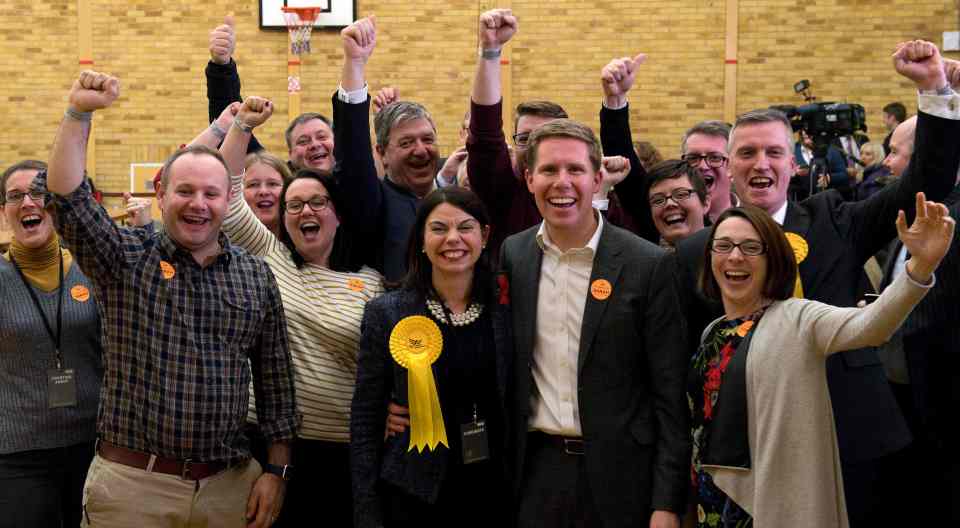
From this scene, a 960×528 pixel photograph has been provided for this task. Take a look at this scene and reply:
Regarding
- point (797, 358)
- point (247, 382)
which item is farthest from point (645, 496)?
point (247, 382)

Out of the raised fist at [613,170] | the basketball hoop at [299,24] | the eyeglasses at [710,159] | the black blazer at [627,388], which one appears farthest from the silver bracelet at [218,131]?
the basketball hoop at [299,24]

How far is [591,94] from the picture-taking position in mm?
11648

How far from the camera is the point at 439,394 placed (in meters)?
3.07

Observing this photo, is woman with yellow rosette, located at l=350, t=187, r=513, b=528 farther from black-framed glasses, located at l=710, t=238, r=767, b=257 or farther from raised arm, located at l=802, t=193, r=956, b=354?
raised arm, located at l=802, t=193, r=956, b=354

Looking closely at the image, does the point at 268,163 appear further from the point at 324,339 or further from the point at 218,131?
the point at 324,339

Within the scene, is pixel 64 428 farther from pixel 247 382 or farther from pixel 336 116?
pixel 336 116

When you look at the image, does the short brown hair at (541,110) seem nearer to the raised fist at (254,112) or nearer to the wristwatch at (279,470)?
the raised fist at (254,112)

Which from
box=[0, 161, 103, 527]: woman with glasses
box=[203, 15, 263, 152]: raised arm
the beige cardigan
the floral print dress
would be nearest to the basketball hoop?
box=[203, 15, 263, 152]: raised arm

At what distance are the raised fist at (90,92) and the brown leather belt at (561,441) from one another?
1597mm

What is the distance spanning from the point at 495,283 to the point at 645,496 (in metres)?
0.81

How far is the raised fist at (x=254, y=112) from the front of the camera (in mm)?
3715

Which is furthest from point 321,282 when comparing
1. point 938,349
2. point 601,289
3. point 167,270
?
point 938,349

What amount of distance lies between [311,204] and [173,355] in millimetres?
856

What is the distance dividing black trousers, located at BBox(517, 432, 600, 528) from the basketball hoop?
31.5ft
